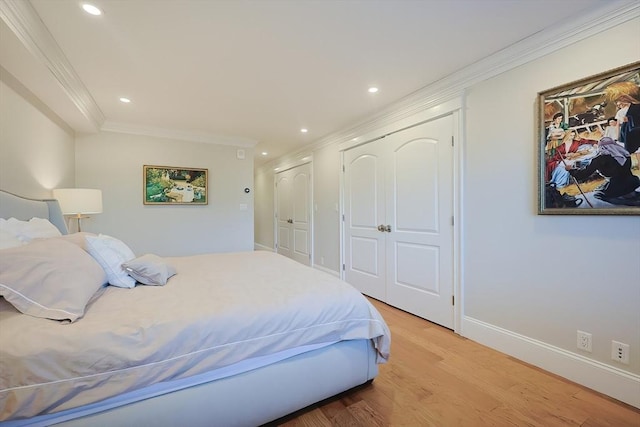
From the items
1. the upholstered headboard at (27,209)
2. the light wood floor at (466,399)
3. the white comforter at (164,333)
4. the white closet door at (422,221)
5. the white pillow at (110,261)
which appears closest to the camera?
the white comforter at (164,333)

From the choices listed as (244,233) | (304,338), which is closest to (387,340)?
(304,338)

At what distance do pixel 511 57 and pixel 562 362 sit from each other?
2.19 metres

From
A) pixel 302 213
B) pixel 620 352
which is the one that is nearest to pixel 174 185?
pixel 302 213

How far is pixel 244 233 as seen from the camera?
4660 mm

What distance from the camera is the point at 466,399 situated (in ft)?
5.42

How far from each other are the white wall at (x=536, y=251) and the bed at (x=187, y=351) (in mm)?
1190

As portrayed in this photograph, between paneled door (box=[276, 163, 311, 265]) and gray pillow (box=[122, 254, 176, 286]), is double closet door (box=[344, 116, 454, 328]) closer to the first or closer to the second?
paneled door (box=[276, 163, 311, 265])

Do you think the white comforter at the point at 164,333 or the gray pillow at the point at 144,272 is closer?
the white comforter at the point at 164,333

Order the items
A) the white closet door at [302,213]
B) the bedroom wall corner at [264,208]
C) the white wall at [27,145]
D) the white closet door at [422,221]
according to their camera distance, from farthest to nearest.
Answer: the bedroom wall corner at [264,208] → the white closet door at [302,213] → the white closet door at [422,221] → the white wall at [27,145]

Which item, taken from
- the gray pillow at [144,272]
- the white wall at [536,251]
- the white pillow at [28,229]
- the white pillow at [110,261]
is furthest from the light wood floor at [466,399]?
the white pillow at [28,229]

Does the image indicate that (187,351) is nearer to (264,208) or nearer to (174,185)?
(174,185)

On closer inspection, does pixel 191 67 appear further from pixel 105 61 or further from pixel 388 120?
pixel 388 120

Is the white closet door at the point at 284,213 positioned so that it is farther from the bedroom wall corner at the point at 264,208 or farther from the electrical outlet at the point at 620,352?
the electrical outlet at the point at 620,352

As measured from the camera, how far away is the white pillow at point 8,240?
136cm
